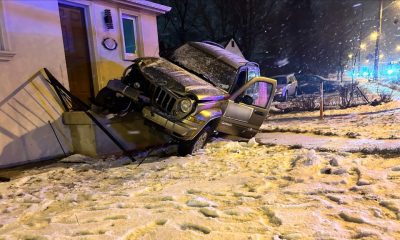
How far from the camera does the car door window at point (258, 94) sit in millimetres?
7102

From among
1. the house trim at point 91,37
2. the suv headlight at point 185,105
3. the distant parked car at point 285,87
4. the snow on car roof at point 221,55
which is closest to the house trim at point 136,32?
the house trim at point 91,37

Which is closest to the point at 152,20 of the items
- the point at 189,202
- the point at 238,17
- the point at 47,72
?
the point at 47,72

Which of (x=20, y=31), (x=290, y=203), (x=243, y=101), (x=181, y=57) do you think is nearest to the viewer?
(x=290, y=203)

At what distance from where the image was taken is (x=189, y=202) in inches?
Answer: 141

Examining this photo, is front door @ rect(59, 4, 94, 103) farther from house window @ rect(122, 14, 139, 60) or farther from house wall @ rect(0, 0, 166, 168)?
house window @ rect(122, 14, 139, 60)

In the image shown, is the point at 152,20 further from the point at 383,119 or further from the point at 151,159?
the point at 383,119

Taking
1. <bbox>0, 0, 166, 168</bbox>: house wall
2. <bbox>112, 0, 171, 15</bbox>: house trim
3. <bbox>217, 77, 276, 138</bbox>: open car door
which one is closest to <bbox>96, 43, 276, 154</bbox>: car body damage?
<bbox>217, 77, 276, 138</bbox>: open car door

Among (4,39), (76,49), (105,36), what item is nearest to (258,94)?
(105,36)

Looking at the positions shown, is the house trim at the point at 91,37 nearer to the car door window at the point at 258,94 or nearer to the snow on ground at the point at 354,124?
the car door window at the point at 258,94

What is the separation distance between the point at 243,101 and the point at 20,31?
16.2 ft

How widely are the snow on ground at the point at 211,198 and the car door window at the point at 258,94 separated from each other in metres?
1.56

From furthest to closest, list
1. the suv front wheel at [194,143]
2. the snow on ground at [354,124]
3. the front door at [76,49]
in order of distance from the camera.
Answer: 1. the snow on ground at [354,124]
2. the front door at [76,49]
3. the suv front wheel at [194,143]

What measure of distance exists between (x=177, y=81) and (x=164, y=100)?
490mm

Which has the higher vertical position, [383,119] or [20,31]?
[20,31]
